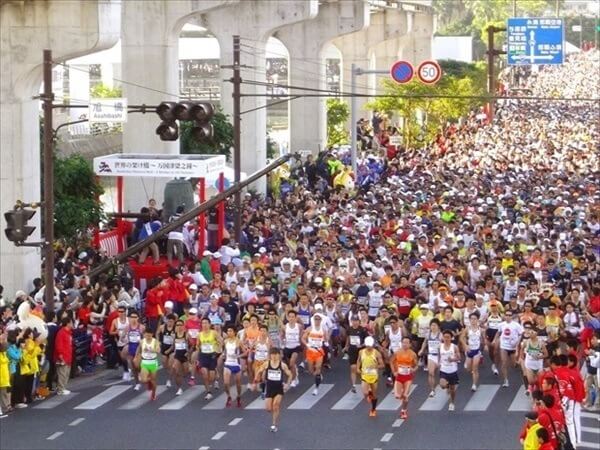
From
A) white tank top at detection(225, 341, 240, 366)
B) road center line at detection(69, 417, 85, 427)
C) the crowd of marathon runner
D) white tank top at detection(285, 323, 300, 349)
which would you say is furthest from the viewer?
white tank top at detection(285, 323, 300, 349)

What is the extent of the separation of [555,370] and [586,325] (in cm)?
446

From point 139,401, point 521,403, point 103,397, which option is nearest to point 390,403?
point 521,403

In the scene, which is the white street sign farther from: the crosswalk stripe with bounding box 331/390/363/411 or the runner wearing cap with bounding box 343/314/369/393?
the crosswalk stripe with bounding box 331/390/363/411

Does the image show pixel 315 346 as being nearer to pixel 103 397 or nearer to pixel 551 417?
pixel 103 397

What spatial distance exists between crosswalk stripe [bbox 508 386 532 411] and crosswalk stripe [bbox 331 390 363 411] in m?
2.24

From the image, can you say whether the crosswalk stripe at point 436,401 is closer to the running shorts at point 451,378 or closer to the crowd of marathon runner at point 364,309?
the crowd of marathon runner at point 364,309

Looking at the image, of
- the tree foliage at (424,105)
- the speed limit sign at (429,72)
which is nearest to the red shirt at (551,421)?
the speed limit sign at (429,72)

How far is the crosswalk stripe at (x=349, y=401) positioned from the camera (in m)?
24.6

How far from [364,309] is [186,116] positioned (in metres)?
4.18

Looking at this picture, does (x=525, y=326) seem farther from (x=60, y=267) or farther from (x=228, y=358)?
(x=60, y=267)

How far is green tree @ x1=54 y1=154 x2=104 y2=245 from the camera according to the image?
111 feet

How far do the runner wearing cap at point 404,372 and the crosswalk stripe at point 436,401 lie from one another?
19.7 inches

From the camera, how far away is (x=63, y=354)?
1005 inches

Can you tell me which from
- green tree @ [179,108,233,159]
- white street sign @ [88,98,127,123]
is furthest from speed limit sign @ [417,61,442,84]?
white street sign @ [88,98,127,123]
